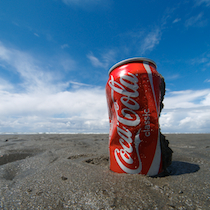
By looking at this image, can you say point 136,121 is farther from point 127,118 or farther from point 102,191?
point 102,191

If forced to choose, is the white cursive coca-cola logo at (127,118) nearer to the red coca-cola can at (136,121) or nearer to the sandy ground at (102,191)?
the red coca-cola can at (136,121)

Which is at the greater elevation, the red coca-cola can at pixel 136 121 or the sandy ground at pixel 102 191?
the red coca-cola can at pixel 136 121

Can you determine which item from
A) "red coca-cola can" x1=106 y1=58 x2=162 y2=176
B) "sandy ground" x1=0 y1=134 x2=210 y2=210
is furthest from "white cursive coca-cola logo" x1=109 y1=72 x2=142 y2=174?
"sandy ground" x1=0 y1=134 x2=210 y2=210

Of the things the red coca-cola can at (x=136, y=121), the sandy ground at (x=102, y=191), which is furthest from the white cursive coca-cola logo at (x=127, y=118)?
the sandy ground at (x=102, y=191)

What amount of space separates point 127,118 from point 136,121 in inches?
2.7

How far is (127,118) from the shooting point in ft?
3.25

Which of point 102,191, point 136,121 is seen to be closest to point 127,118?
point 136,121

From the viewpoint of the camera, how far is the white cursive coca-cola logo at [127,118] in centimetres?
96

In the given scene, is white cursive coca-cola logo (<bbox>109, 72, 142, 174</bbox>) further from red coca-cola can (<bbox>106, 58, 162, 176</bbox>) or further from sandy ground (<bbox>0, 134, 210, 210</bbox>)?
sandy ground (<bbox>0, 134, 210, 210</bbox>)

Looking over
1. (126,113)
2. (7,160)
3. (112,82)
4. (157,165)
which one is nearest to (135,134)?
(126,113)

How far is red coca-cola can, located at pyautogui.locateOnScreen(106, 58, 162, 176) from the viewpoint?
37.4 inches

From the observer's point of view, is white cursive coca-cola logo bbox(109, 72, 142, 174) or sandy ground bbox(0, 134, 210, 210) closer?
sandy ground bbox(0, 134, 210, 210)

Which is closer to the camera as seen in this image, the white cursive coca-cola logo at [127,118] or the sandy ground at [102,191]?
the sandy ground at [102,191]

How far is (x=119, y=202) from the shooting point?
579 millimetres
